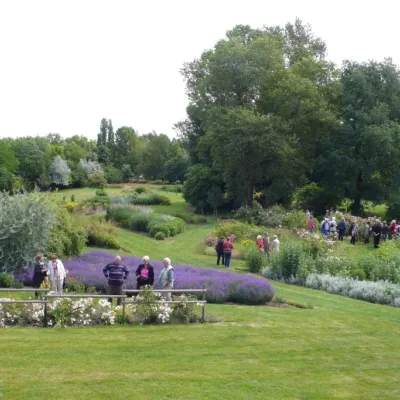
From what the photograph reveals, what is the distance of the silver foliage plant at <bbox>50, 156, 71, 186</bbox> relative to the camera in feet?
286

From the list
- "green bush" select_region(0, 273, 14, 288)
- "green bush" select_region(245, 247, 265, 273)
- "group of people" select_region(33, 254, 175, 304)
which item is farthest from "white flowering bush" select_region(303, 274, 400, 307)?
"green bush" select_region(0, 273, 14, 288)

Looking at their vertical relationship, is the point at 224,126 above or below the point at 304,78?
below

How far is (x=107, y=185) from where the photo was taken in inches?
3442

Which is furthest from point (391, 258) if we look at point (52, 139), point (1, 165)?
point (52, 139)

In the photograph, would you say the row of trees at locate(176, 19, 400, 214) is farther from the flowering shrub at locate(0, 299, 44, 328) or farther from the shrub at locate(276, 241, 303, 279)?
the flowering shrub at locate(0, 299, 44, 328)

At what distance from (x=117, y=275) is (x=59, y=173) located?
75108 millimetres

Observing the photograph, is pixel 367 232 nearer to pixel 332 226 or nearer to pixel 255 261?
pixel 332 226

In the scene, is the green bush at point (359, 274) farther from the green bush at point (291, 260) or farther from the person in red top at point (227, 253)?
the person in red top at point (227, 253)

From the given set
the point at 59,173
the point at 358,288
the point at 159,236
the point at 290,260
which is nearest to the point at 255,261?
the point at 290,260

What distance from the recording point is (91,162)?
92375 millimetres

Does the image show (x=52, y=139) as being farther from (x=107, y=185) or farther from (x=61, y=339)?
(x=61, y=339)

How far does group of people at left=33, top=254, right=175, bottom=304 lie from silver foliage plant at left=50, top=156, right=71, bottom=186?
2848 inches

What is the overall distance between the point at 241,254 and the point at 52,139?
10856 cm

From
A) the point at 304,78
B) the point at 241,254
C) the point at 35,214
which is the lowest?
the point at 241,254
